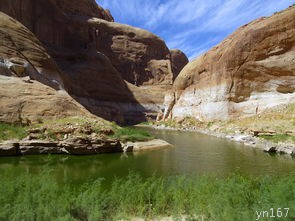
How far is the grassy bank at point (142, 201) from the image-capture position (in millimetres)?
5625

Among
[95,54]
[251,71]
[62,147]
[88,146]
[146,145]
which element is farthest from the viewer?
[95,54]

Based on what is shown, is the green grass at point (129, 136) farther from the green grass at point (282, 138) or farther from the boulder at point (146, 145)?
the green grass at point (282, 138)

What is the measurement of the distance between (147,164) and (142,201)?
26.5 feet

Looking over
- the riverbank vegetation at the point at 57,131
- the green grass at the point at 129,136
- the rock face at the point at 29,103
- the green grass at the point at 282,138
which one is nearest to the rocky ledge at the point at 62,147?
the riverbank vegetation at the point at 57,131

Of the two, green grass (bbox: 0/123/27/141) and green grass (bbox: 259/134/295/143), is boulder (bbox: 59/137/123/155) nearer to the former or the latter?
green grass (bbox: 0/123/27/141)

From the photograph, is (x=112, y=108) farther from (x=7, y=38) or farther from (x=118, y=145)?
(x=118, y=145)

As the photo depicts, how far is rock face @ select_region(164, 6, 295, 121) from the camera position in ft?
122

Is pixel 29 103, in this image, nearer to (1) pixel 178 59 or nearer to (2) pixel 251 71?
(2) pixel 251 71

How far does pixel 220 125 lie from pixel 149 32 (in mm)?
83109

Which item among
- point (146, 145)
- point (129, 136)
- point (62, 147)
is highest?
point (129, 136)

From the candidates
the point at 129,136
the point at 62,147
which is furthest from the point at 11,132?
the point at 129,136

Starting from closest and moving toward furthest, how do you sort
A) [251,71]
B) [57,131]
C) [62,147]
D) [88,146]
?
[62,147] → [88,146] → [57,131] → [251,71]

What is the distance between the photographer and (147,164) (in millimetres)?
15461

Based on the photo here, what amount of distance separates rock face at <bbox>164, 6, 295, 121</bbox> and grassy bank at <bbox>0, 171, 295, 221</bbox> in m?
32.9
